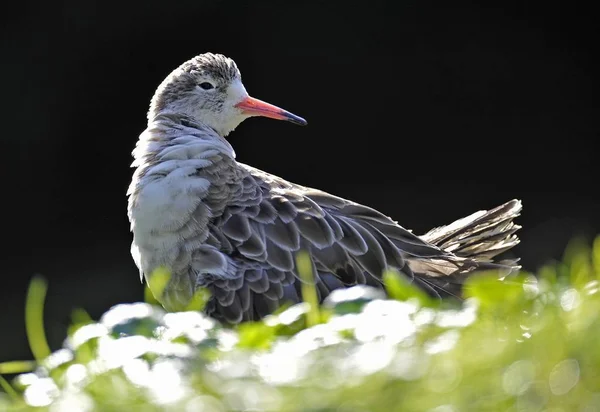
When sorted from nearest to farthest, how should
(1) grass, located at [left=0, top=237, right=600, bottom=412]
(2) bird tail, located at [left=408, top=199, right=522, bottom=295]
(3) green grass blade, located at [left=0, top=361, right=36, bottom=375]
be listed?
1. (1) grass, located at [left=0, top=237, right=600, bottom=412]
2. (3) green grass blade, located at [left=0, top=361, right=36, bottom=375]
3. (2) bird tail, located at [left=408, top=199, right=522, bottom=295]

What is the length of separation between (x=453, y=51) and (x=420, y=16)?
38 cm

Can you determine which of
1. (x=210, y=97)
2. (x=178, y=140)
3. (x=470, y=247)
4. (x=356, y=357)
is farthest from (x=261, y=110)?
(x=356, y=357)

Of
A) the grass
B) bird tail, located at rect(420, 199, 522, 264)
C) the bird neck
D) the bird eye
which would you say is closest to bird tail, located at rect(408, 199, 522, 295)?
bird tail, located at rect(420, 199, 522, 264)

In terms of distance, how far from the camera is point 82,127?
337 inches

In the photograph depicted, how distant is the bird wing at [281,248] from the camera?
4.80 meters

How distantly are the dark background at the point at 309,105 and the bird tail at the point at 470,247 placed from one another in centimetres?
282

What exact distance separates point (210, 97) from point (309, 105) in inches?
123

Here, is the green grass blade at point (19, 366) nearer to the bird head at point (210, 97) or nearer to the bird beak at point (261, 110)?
the bird head at point (210, 97)

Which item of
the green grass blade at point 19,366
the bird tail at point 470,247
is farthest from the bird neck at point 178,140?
the green grass blade at point 19,366

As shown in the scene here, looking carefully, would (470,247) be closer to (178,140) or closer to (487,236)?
(487,236)

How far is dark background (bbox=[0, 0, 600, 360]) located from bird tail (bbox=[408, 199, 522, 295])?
2821 mm

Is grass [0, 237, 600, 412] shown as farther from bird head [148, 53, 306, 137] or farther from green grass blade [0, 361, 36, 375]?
bird head [148, 53, 306, 137]

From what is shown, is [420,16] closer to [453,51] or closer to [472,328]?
[453,51]

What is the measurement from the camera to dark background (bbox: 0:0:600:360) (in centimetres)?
841
